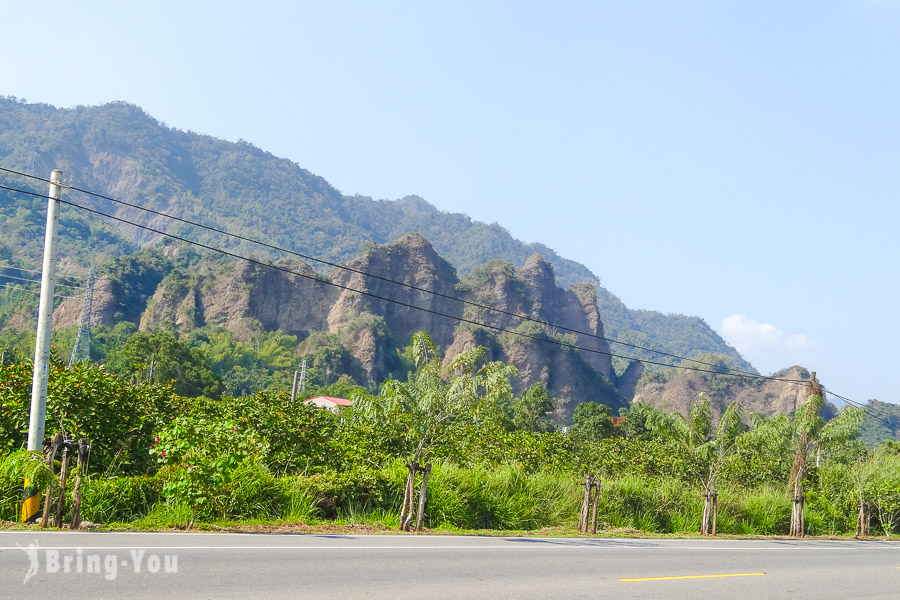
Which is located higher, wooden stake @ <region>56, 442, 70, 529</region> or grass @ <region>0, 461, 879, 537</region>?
wooden stake @ <region>56, 442, 70, 529</region>

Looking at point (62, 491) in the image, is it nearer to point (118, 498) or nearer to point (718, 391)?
point (118, 498)

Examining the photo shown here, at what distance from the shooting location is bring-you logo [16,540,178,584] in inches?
289

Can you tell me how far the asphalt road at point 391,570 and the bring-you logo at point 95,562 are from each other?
0.04 feet

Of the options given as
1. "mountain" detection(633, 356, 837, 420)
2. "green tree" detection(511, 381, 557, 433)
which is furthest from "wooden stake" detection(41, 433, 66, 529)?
"mountain" detection(633, 356, 837, 420)

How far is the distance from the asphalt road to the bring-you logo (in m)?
0.01

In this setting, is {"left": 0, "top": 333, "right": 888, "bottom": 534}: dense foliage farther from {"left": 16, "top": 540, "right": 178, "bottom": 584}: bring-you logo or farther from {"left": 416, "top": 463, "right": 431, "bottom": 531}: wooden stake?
{"left": 16, "top": 540, "right": 178, "bottom": 584}: bring-you logo

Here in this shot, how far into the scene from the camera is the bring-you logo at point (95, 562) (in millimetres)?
7336

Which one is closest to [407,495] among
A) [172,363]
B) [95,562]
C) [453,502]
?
[453,502]

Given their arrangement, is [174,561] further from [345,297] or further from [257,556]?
→ [345,297]

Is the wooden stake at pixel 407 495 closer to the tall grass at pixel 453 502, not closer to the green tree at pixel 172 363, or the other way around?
the tall grass at pixel 453 502

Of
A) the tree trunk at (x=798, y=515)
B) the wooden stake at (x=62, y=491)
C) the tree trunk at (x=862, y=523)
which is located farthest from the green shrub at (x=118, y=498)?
the tree trunk at (x=862, y=523)

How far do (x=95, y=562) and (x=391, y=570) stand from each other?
3.22m

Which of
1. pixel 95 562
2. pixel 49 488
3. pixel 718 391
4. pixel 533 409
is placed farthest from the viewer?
pixel 718 391

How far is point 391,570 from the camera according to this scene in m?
8.95
